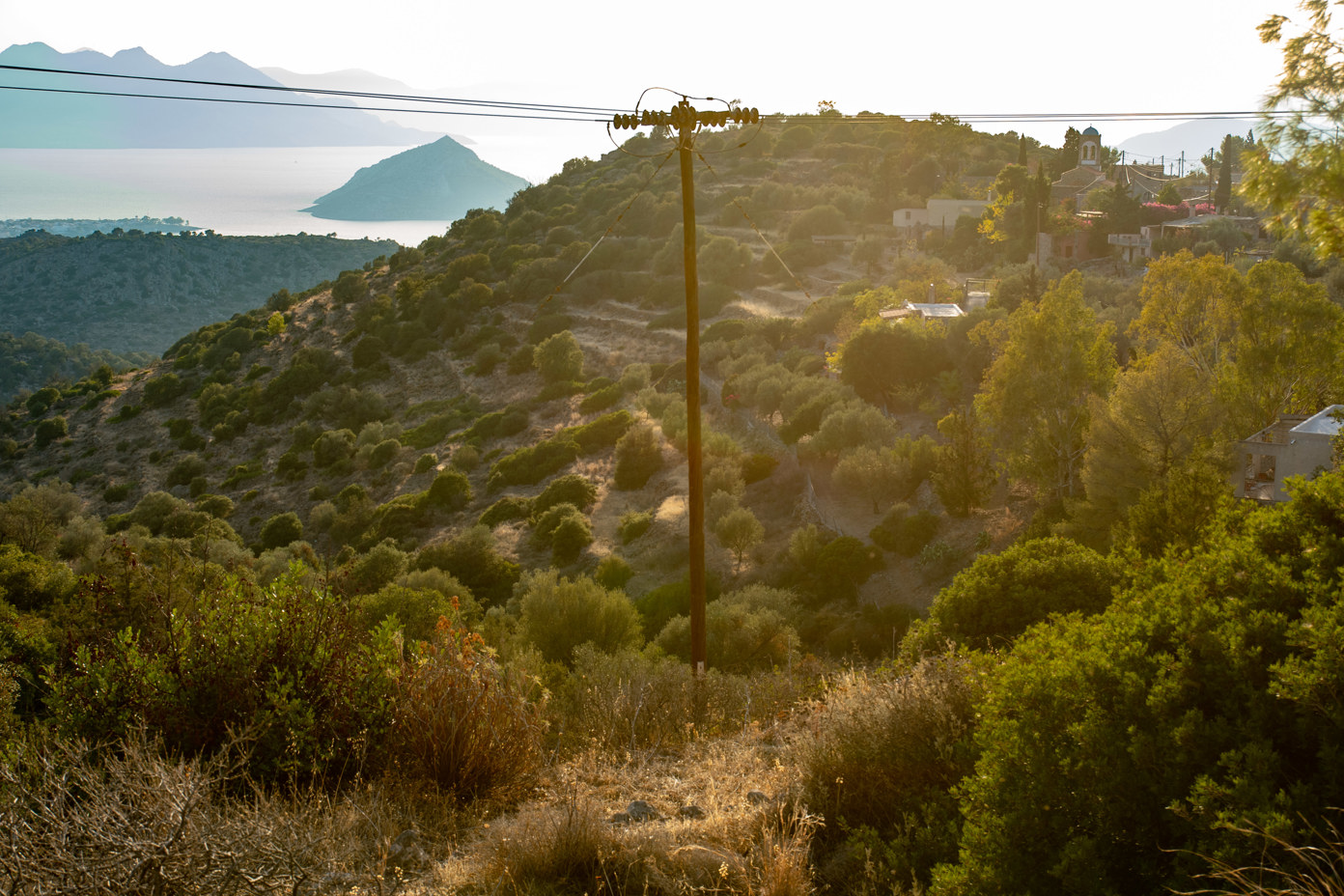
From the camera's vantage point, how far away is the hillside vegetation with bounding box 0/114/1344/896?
4863mm

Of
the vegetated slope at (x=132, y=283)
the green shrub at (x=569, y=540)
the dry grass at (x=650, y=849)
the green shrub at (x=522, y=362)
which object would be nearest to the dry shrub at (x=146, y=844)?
the dry grass at (x=650, y=849)

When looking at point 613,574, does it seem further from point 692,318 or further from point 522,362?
point 522,362

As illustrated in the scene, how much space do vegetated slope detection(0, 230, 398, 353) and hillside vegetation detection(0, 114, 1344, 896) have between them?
56.2m

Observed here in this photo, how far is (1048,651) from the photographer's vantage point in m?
6.50

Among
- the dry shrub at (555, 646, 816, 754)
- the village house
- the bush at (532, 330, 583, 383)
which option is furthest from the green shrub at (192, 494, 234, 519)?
the village house

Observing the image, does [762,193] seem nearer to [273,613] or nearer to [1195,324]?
[1195,324]

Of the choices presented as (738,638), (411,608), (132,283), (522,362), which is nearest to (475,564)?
(411,608)

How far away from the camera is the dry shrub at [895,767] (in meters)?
5.88

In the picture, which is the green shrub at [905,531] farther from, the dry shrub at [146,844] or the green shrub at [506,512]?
the dry shrub at [146,844]

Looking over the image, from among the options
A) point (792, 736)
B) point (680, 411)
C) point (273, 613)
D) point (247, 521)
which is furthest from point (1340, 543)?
point (247, 521)

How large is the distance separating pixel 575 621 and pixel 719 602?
4.02 metres

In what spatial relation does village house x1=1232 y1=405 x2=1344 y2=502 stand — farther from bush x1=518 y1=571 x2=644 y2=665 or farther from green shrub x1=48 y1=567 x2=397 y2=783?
green shrub x1=48 y1=567 x2=397 y2=783

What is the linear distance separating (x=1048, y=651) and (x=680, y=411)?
3185 centimetres

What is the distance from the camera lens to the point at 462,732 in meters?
7.32
